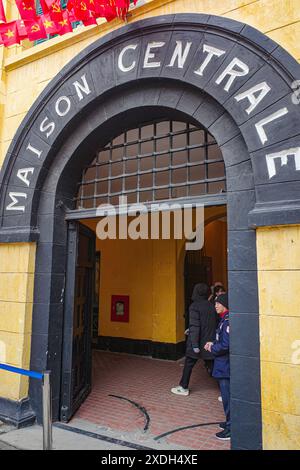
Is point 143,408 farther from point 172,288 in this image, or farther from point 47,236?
point 172,288

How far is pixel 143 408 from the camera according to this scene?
508 cm

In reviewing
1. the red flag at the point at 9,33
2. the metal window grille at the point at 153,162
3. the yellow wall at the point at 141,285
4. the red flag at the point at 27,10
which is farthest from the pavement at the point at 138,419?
the red flag at the point at 27,10

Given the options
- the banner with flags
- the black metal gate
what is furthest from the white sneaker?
the banner with flags

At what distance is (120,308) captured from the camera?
9156 mm

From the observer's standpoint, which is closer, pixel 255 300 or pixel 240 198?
pixel 255 300

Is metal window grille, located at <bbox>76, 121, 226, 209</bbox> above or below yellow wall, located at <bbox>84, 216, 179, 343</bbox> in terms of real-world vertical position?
above

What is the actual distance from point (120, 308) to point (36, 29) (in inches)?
254

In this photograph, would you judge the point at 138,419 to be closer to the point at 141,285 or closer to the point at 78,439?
the point at 78,439

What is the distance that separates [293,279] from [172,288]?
531cm

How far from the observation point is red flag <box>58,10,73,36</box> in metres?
4.62

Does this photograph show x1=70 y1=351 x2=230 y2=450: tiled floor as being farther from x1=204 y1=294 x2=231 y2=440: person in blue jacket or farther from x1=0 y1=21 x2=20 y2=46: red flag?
x1=0 y1=21 x2=20 y2=46: red flag

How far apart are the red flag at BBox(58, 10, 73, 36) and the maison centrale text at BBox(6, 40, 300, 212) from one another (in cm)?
60

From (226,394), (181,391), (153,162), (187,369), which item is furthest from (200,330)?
(153,162)
